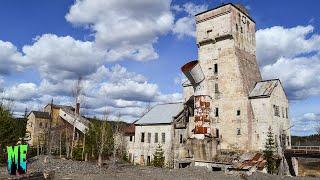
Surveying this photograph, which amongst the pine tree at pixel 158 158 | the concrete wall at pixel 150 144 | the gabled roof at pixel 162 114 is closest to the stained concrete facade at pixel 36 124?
the concrete wall at pixel 150 144

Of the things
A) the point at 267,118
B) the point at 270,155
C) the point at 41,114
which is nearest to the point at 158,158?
the point at 270,155

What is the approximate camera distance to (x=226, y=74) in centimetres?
4744

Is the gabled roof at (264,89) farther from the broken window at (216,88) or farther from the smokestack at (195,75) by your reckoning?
the smokestack at (195,75)

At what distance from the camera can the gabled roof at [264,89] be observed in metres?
44.3

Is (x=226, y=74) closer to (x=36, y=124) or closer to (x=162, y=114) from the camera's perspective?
(x=162, y=114)

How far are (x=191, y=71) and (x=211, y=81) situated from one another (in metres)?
5.24

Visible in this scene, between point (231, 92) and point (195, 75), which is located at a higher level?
point (195, 75)

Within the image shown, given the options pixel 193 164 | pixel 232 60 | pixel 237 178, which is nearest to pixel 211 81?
pixel 232 60

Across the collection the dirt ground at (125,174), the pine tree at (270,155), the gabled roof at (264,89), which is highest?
the gabled roof at (264,89)

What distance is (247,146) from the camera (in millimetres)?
44375

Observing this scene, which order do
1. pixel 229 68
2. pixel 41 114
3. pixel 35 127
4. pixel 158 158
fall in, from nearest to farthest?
pixel 229 68 → pixel 158 158 → pixel 35 127 → pixel 41 114

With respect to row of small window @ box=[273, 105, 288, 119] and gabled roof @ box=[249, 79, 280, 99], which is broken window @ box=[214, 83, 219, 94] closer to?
gabled roof @ box=[249, 79, 280, 99]

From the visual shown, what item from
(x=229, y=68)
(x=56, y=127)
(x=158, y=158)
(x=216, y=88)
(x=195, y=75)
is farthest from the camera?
(x=56, y=127)

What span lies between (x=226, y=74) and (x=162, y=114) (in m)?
12.7
